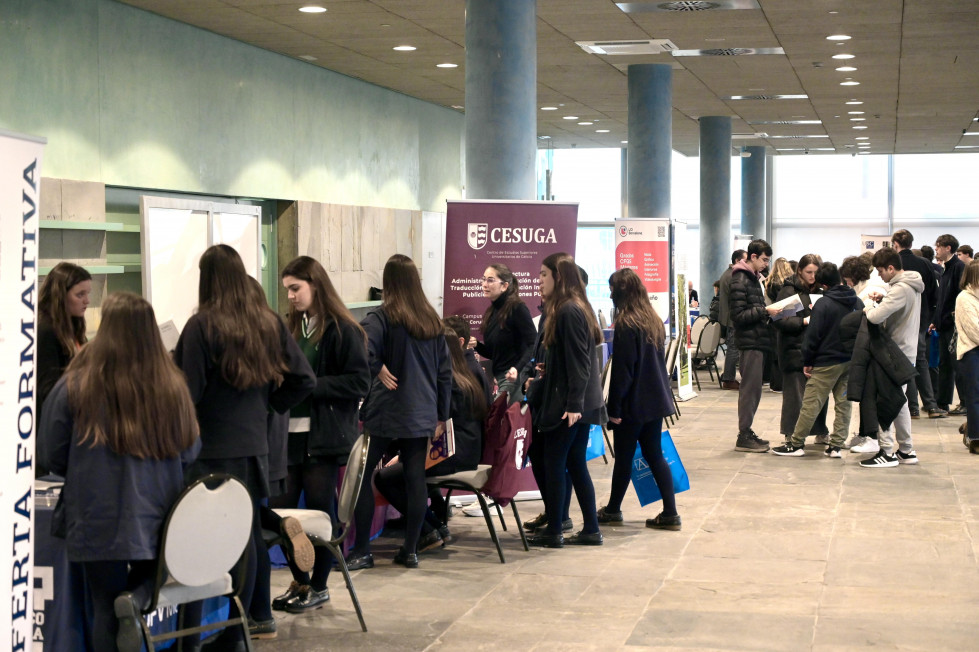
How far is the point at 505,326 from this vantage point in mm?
6398

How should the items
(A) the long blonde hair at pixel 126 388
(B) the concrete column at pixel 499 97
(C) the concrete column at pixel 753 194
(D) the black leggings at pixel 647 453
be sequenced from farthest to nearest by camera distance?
(C) the concrete column at pixel 753 194
(B) the concrete column at pixel 499 97
(D) the black leggings at pixel 647 453
(A) the long blonde hair at pixel 126 388

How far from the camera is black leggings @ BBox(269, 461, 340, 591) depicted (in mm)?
4688

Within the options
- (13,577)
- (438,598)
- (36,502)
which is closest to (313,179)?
(438,598)

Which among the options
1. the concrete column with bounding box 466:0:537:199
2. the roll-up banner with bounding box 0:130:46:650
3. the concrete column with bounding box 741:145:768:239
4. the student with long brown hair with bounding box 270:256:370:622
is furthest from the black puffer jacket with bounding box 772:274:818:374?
the concrete column with bounding box 741:145:768:239

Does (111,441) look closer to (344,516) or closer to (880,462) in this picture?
(344,516)

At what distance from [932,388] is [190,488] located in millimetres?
9368

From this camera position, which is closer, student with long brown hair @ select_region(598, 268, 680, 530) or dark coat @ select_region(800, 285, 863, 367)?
student with long brown hair @ select_region(598, 268, 680, 530)

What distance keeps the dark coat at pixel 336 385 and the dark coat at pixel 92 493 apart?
1.38m

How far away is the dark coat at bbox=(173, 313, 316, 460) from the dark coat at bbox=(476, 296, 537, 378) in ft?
8.11

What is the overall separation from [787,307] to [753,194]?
14.7 m

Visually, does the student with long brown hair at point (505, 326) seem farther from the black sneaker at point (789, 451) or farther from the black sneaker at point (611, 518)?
the black sneaker at point (789, 451)

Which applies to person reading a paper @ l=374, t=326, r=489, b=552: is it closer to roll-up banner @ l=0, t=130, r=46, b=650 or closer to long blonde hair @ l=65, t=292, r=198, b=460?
long blonde hair @ l=65, t=292, r=198, b=460

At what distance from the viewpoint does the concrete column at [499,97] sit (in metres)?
7.46

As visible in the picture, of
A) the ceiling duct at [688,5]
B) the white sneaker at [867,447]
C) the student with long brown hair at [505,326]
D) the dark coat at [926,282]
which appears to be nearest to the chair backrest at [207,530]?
the student with long brown hair at [505,326]
